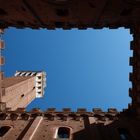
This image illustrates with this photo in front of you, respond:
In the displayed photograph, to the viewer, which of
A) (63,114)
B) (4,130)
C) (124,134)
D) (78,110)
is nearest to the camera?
(124,134)

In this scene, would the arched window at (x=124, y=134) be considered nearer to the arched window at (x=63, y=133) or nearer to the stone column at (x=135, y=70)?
the stone column at (x=135, y=70)

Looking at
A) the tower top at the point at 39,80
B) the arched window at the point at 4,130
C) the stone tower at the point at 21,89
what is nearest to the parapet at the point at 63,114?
the arched window at the point at 4,130

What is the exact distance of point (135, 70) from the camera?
868 inches

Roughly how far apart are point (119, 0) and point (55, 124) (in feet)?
34.7

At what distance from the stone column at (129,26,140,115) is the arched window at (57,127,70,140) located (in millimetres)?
5864

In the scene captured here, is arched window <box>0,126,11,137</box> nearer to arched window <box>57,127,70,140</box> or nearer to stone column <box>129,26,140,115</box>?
arched window <box>57,127,70,140</box>

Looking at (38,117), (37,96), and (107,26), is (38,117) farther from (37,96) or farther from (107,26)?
(37,96)

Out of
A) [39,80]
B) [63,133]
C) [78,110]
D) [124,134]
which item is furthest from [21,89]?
[124,134]

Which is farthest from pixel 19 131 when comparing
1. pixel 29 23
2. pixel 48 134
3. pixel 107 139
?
pixel 29 23

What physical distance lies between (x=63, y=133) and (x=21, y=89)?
26.7 m

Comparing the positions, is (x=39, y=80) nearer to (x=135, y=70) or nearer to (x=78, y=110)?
(x=78, y=110)

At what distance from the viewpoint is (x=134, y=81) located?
22.4 metres

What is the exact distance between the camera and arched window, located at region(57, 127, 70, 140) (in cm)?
1958

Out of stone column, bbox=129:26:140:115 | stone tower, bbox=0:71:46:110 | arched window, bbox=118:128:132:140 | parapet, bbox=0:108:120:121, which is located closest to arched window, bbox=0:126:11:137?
parapet, bbox=0:108:120:121
